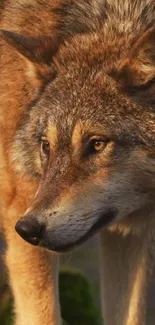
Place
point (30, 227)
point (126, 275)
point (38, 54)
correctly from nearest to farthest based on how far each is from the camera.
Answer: point (30, 227) → point (38, 54) → point (126, 275)

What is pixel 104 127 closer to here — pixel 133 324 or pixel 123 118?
pixel 123 118

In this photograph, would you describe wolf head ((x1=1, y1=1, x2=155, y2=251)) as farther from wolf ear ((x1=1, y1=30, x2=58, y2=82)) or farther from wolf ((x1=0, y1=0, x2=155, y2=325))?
wolf ear ((x1=1, y1=30, x2=58, y2=82))

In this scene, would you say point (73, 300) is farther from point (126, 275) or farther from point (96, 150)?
point (96, 150)

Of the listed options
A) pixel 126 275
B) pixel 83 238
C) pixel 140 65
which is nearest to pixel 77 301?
pixel 126 275

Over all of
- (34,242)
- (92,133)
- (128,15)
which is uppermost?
(128,15)

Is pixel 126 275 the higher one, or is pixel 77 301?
pixel 126 275

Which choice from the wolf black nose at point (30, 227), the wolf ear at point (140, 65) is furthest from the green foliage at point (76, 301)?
the wolf ear at point (140, 65)

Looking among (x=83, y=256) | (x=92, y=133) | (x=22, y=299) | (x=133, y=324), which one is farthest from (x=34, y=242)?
(x=83, y=256)

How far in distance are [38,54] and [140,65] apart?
0.66m

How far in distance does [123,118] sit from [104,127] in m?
0.12

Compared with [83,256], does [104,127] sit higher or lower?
higher

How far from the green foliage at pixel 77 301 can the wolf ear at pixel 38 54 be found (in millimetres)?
1840

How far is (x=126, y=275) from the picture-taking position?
727cm

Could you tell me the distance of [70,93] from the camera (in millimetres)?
6086
